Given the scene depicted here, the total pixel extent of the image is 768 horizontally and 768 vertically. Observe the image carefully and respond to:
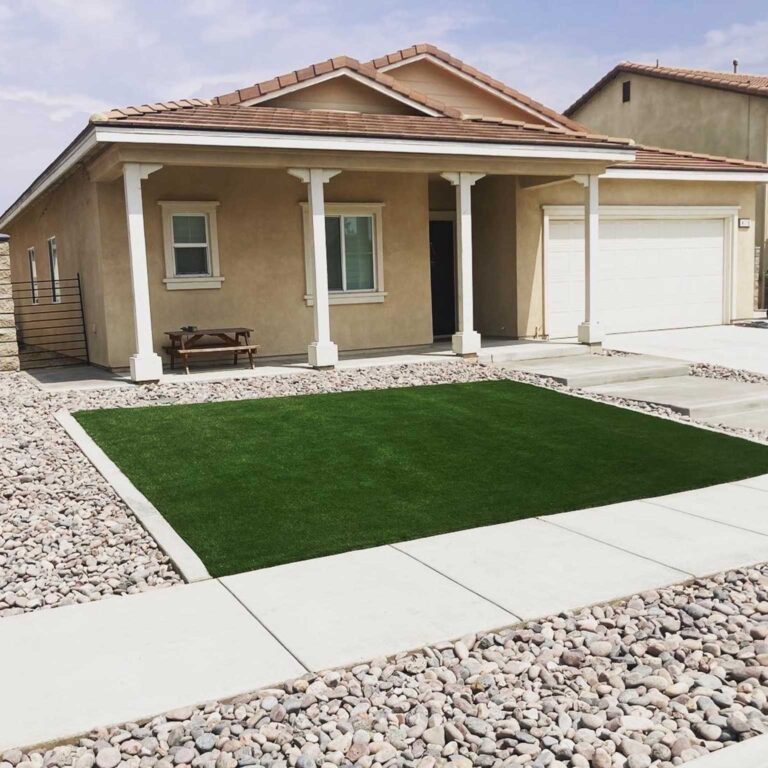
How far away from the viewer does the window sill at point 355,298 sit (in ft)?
46.0

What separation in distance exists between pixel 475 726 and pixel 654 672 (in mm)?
921

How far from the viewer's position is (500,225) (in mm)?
16172

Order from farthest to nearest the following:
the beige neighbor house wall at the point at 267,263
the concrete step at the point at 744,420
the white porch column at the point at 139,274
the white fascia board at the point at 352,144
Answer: the beige neighbor house wall at the point at 267,263 → the white porch column at the point at 139,274 → the white fascia board at the point at 352,144 → the concrete step at the point at 744,420

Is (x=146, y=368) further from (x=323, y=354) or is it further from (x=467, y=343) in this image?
(x=467, y=343)

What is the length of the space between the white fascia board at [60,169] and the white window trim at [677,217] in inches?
325

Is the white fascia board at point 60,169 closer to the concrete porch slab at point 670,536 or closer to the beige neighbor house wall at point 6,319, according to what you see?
the beige neighbor house wall at point 6,319

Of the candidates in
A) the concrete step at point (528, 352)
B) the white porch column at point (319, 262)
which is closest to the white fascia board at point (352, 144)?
the white porch column at point (319, 262)

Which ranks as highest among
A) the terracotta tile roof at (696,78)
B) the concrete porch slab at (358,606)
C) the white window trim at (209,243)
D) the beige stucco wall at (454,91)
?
the terracotta tile roof at (696,78)

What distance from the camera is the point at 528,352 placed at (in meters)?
13.3

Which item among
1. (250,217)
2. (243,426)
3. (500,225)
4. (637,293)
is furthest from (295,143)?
(637,293)

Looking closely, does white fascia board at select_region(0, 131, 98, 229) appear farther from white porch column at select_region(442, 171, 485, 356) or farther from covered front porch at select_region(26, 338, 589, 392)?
white porch column at select_region(442, 171, 485, 356)

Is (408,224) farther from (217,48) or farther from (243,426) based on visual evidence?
(217,48)

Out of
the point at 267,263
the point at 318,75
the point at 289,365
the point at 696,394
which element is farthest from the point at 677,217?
the point at 289,365

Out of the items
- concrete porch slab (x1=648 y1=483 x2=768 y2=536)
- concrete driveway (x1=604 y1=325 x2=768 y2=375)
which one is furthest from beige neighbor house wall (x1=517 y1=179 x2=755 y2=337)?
concrete porch slab (x1=648 y1=483 x2=768 y2=536)
